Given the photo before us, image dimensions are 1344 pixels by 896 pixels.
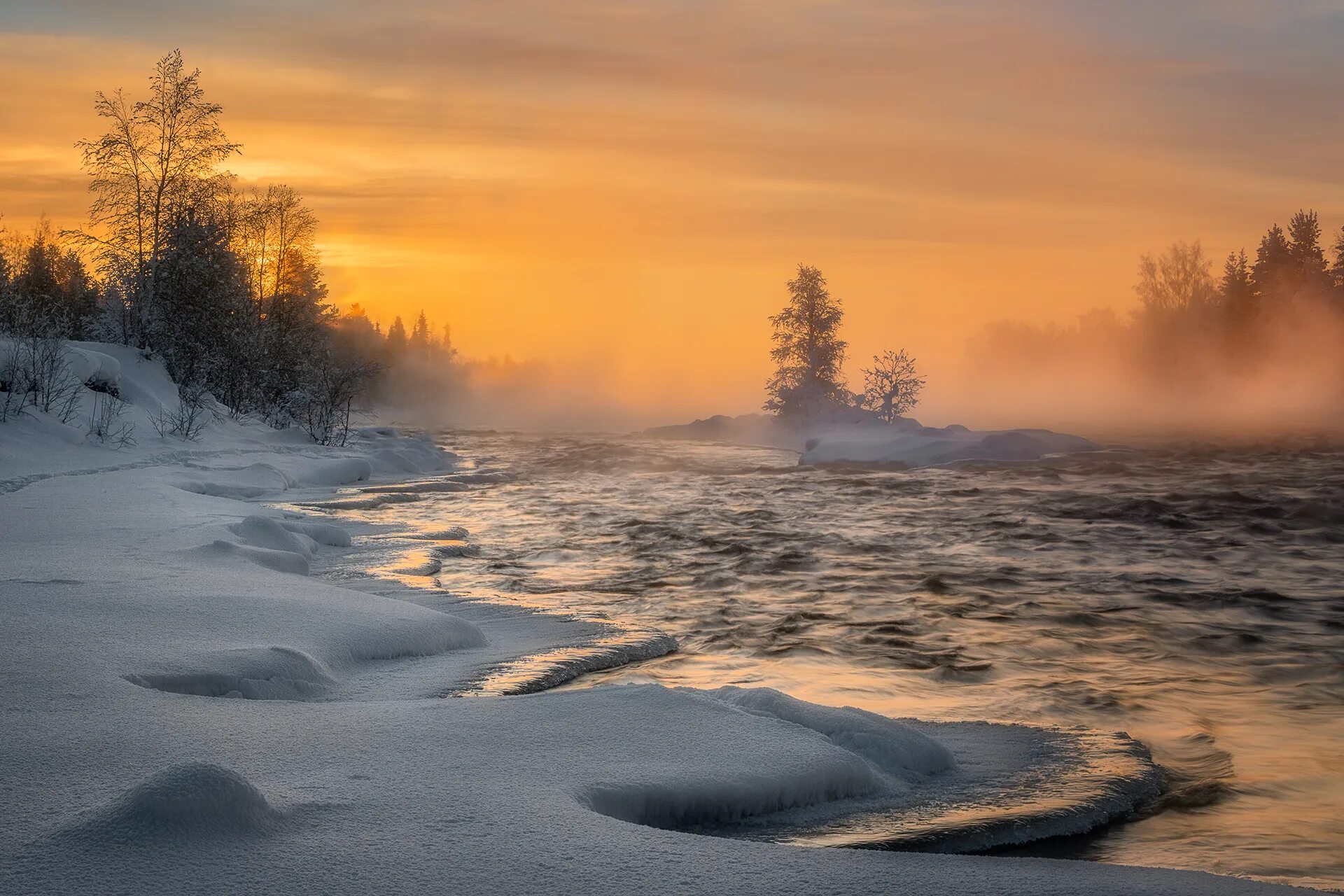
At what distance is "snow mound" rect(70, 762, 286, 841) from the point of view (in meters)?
2.83

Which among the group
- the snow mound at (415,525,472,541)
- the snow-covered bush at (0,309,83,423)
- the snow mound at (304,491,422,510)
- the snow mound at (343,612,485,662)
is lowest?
the snow mound at (415,525,472,541)

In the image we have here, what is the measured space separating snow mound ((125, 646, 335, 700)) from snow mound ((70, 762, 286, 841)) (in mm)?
1614

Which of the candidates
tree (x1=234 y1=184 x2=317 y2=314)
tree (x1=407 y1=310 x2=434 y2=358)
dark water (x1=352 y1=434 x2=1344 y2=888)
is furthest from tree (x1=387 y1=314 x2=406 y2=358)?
dark water (x1=352 y1=434 x2=1344 y2=888)

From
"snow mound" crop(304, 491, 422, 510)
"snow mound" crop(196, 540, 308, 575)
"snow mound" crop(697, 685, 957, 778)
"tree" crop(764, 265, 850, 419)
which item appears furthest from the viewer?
"tree" crop(764, 265, 850, 419)

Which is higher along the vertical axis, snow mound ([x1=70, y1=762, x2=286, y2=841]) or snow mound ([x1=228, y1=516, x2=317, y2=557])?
snow mound ([x1=70, y1=762, x2=286, y2=841])

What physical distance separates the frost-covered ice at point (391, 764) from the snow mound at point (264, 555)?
3.26 ft

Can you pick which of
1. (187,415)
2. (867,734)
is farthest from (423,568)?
(187,415)

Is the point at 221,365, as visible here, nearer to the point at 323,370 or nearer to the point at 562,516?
the point at 323,370

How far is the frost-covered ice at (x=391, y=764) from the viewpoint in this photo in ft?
9.11

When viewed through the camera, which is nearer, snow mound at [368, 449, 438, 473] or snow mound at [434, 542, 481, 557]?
snow mound at [434, 542, 481, 557]

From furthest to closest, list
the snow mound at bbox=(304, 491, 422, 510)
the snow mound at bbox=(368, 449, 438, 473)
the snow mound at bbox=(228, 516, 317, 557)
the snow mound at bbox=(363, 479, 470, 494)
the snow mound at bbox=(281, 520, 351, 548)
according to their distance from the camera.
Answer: the snow mound at bbox=(368, 449, 438, 473)
the snow mound at bbox=(363, 479, 470, 494)
the snow mound at bbox=(304, 491, 422, 510)
the snow mound at bbox=(281, 520, 351, 548)
the snow mound at bbox=(228, 516, 317, 557)

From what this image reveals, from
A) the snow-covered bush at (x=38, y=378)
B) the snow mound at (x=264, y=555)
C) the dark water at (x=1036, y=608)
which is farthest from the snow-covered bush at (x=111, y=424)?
the snow mound at (x=264, y=555)

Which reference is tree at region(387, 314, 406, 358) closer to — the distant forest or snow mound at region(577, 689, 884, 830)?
the distant forest

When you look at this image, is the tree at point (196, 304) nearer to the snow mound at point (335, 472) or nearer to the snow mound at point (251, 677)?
the snow mound at point (335, 472)
